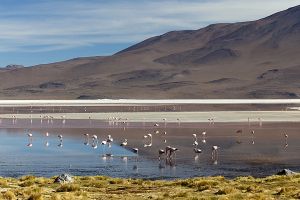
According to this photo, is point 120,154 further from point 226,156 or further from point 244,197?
point 244,197

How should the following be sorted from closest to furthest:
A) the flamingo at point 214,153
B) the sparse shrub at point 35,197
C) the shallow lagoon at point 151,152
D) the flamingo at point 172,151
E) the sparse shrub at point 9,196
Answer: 1. the sparse shrub at point 35,197
2. the sparse shrub at point 9,196
3. the shallow lagoon at point 151,152
4. the flamingo at point 172,151
5. the flamingo at point 214,153

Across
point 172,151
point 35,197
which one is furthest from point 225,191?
point 172,151

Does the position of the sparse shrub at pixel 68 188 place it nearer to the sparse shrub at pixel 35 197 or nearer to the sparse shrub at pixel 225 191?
the sparse shrub at pixel 35 197

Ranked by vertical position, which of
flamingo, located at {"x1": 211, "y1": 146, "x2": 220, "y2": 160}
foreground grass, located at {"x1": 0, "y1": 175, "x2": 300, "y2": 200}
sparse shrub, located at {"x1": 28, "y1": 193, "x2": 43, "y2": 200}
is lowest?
foreground grass, located at {"x1": 0, "y1": 175, "x2": 300, "y2": 200}

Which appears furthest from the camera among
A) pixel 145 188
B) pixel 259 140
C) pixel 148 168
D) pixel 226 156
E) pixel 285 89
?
pixel 285 89

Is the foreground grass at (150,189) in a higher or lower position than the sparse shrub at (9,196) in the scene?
lower

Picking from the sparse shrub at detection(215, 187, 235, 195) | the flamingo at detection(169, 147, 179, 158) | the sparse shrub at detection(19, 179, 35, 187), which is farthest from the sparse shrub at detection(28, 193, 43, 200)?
the flamingo at detection(169, 147, 179, 158)

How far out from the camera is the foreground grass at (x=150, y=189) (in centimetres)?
2150

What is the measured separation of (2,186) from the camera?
79.1 feet

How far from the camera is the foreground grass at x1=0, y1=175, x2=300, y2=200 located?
21500 mm

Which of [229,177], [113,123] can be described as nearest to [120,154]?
[229,177]

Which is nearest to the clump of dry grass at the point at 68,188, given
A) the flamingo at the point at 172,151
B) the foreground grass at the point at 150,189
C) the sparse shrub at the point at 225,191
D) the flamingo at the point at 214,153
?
the foreground grass at the point at 150,189

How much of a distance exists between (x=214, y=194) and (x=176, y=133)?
33.8 meters

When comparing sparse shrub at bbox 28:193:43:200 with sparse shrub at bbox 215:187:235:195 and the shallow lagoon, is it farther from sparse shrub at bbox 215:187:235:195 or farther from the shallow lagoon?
the shallow lagoon
